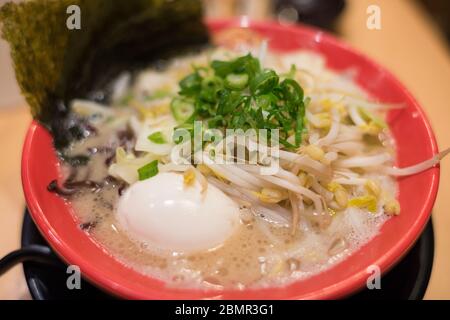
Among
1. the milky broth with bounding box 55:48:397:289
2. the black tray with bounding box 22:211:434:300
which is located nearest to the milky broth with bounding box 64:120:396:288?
the milky broth with bounding box 55:48:397:289

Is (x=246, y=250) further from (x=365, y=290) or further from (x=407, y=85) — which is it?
(x=407, y=85)

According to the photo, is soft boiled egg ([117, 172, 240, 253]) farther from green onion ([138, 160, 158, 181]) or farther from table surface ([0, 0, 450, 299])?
table surface ([0, 0, 450, 299])

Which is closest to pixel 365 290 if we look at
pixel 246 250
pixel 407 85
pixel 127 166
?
pixel 246 250

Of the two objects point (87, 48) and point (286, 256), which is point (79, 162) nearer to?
point (87, 48)

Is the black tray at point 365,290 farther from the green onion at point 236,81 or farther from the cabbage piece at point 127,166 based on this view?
the green onion at point 236,81

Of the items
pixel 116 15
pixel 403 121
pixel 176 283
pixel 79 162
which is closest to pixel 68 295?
pixel 176 283

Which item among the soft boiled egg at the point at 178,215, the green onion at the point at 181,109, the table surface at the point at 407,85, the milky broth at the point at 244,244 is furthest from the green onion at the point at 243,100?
the table surface at the point at 407,85
